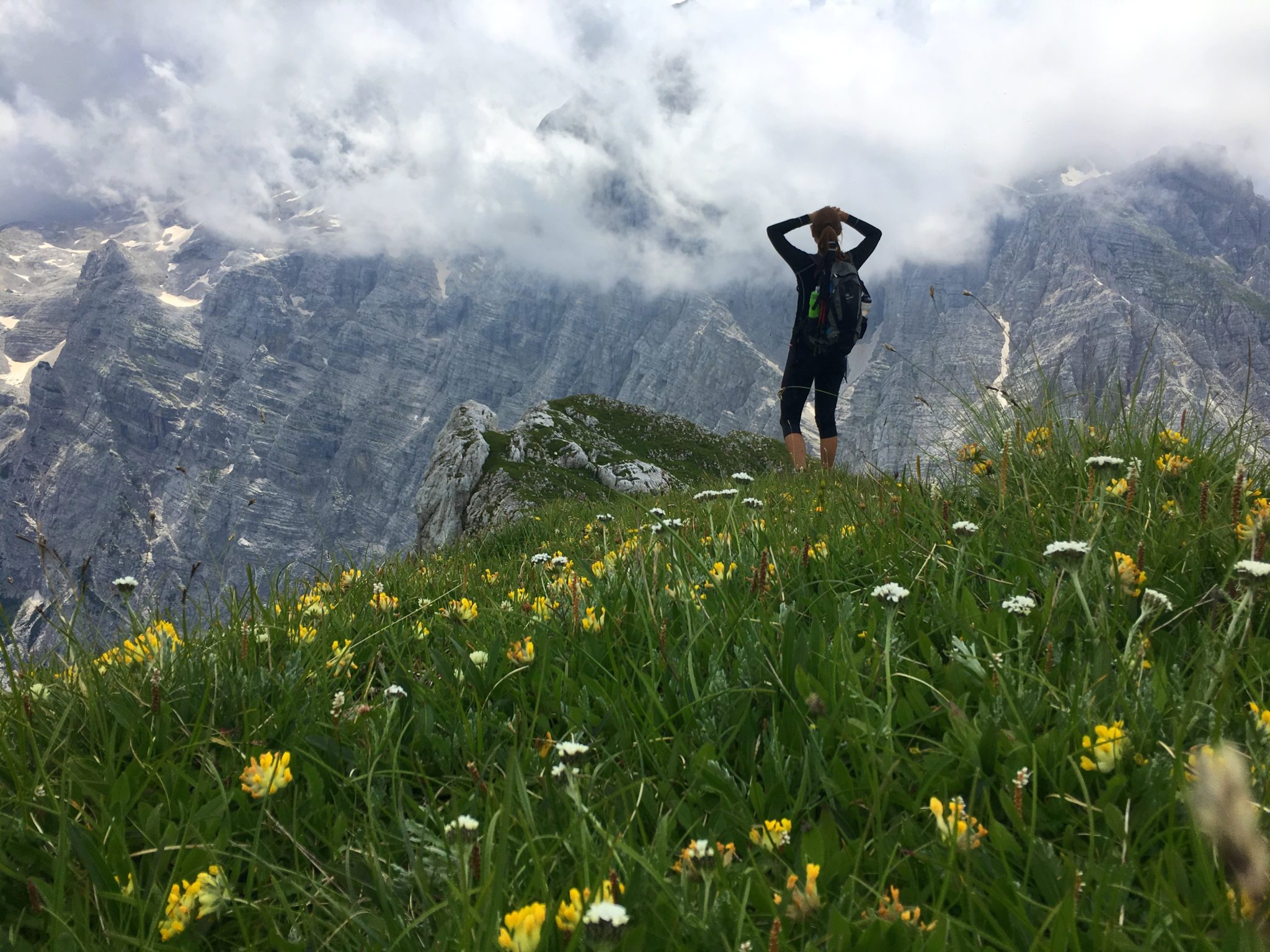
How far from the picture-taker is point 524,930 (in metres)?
1.51

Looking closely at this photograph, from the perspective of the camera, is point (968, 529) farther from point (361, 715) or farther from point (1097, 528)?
point (361, 715)

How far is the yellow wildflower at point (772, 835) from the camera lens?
186 cm

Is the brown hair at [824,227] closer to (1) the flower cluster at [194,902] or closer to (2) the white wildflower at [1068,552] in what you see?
(2) the white wildflower at [1068,552]

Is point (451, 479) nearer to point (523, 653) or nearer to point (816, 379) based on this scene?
point (816, 379)

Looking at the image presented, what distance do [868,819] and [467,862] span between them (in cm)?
98

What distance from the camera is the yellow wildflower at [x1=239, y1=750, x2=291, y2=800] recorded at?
2.20 m

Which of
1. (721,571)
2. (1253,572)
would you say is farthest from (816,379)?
(1253,572)

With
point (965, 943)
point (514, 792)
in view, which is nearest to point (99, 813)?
point (514, 792)

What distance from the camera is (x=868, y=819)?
1.77 m

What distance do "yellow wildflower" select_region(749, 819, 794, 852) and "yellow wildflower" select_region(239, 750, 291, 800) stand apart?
1.44 m

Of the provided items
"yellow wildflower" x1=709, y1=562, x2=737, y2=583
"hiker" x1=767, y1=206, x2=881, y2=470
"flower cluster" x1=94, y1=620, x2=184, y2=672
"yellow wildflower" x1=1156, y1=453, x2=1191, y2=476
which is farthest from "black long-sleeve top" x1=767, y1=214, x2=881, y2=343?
"flower cluster" x1=94, y1=620, x2=184, y2=672

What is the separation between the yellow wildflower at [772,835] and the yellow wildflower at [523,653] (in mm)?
1384

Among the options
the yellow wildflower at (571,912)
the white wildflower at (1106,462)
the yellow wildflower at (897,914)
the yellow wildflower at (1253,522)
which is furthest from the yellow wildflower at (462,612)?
the yellow wildflower at (1253,522)

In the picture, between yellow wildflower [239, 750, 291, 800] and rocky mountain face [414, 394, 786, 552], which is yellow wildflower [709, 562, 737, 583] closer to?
yellow wildflower [239, 750, 291, 800]
